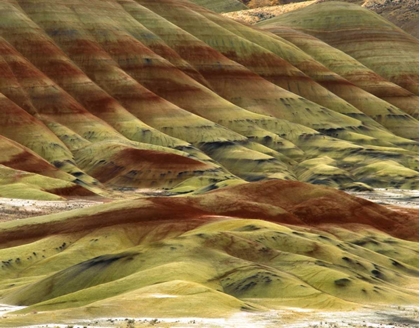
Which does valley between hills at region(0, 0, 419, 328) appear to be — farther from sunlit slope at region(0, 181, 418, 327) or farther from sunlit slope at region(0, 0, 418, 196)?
sunlit slope at region(0, 0, 418, 196)

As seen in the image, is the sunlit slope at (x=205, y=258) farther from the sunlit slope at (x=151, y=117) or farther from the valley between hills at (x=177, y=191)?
the sunlit slope at (x=151, y=117)

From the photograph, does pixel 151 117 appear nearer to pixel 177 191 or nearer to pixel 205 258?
pixel 177 191

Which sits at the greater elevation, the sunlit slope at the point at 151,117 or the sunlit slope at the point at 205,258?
the sunlit slope at the point at 205,258

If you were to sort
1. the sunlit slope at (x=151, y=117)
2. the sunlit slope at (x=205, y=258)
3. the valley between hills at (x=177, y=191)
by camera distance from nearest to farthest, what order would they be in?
the sunlit slope at (x=205, y=258)
the valley between hills at (x=177, y=191)
the sunlit slope at (x=151, y=117)

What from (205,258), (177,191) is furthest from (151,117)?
(205,258)

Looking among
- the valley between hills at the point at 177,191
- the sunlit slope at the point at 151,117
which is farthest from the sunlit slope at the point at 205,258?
the sunlit slope at the point at 151,117
